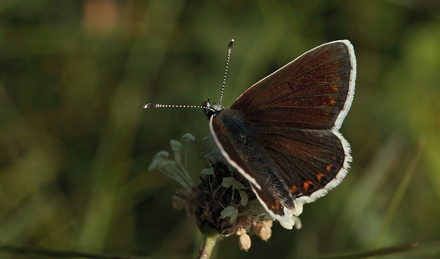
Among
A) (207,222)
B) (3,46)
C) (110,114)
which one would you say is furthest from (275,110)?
(3,46)

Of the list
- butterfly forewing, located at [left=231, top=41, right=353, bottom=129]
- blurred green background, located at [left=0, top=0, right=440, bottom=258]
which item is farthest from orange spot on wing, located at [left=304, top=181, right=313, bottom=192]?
blurred green background, located at [left=0, top=0, right=440, bottom=258]

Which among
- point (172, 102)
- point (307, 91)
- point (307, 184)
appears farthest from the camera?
point (172, 102)

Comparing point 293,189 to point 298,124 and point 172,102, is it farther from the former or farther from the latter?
point 172,102

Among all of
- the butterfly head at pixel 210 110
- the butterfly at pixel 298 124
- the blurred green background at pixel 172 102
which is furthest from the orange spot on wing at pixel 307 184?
the blurred green background at pixel 172 102

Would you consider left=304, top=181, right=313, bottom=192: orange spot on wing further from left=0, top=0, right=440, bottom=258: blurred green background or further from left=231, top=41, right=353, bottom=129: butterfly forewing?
left=0, top=0, right=440, bottom=258: blurred green background

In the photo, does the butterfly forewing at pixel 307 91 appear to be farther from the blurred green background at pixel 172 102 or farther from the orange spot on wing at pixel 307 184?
the blurred green background at pixel 172 102

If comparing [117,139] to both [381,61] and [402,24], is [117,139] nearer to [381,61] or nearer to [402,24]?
[381,61]

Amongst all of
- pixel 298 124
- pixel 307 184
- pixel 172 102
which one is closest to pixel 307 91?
pixel 298 124
